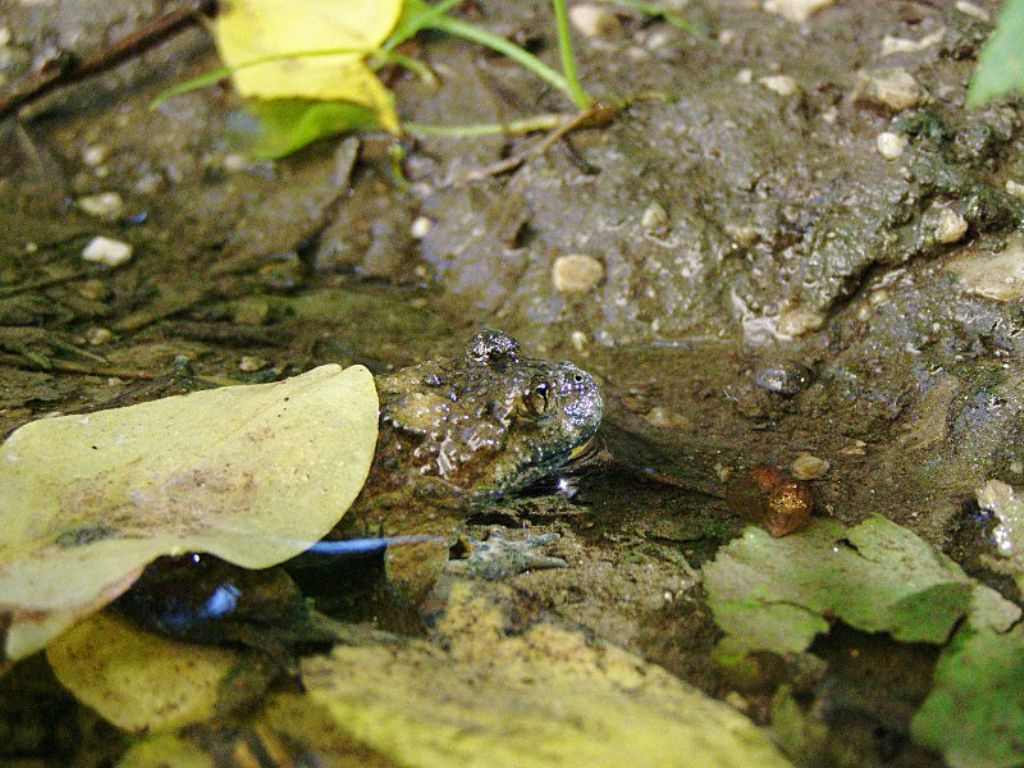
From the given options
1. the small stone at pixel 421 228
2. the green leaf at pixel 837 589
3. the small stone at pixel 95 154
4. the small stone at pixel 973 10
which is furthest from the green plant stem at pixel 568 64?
the small stone at pixel 95 154

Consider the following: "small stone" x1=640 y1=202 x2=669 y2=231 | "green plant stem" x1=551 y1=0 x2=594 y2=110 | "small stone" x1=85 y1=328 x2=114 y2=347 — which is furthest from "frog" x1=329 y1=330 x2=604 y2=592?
"green plant stem" x1=551 y1=0 x2=594 y2=110

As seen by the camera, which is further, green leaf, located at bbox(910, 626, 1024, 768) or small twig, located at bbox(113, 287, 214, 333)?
small twig, located at bbox(113, 287, 214, 333)

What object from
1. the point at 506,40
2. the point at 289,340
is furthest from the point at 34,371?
the point at 506,40

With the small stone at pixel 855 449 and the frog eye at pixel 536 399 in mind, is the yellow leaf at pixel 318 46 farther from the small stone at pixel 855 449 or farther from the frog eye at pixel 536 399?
the small stone at pixel 855 449

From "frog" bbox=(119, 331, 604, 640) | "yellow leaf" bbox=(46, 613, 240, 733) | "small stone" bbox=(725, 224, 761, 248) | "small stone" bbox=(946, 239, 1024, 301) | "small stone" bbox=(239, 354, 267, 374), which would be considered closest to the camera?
"yellow leaf" bbox=(46, 613, 240, 733)

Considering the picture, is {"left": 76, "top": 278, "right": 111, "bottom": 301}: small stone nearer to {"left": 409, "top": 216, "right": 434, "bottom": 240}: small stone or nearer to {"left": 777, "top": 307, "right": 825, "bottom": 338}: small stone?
{"left": 409, "top": 216, "right": 434, "bottom": 240}: small stone

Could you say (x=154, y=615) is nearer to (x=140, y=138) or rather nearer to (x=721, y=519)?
(x=721, y=519)
